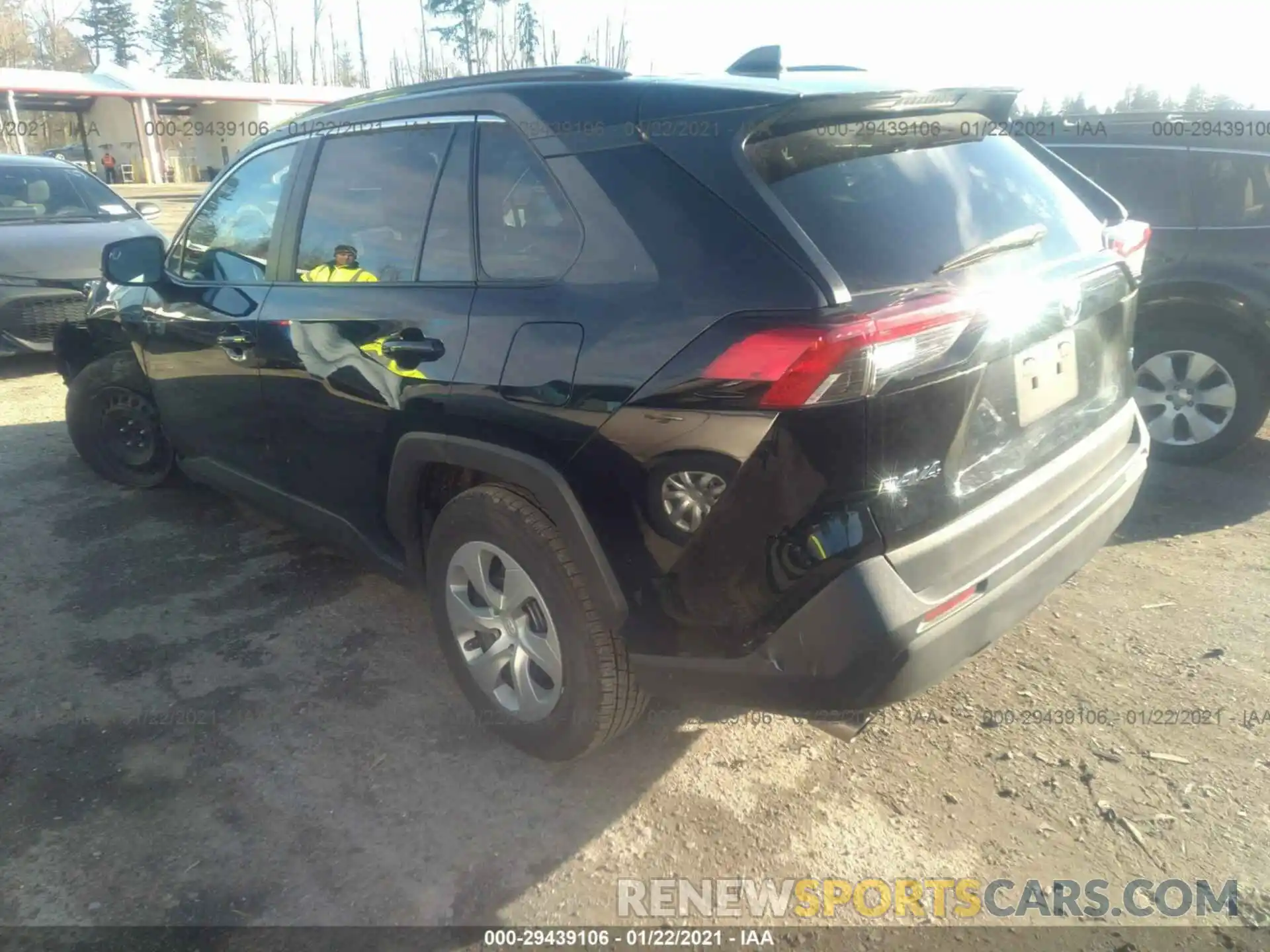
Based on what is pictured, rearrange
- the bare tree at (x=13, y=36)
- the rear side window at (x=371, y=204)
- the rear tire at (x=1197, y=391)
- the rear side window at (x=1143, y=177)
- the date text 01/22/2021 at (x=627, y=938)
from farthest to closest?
the bare tree at (x=13, y=36), the rear side window at (x=1143, y=177), the rear tire at (x=1197, y=391), the rear side window at (x=371, y=204), the date text 01/22/2021 at (x=627, y=938)

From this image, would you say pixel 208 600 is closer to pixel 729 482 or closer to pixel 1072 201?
pixel 729 482

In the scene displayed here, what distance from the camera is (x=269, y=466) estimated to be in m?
3.59

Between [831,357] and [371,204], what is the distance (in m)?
1.82

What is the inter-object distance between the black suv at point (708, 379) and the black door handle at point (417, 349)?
0.01 metres

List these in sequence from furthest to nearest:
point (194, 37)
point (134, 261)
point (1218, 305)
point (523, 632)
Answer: point (194, 37) → point (1218, 305) → point (134, 261) → point (523, 632)

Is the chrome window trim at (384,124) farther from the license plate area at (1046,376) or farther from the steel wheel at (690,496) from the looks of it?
the license plate area at (1046,376)

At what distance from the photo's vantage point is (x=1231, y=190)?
186 inches

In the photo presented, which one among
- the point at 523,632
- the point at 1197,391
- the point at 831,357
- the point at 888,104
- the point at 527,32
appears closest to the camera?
the point at 831,357

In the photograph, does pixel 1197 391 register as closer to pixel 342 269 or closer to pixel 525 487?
pixel 525 487

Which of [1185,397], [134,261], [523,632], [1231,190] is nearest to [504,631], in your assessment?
[523,632]

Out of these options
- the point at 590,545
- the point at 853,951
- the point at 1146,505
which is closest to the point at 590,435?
the point at 590,545

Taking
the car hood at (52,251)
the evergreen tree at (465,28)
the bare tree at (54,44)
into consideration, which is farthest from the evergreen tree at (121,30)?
the car hood at (52,251)

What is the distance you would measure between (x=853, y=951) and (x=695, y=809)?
59 centimetres

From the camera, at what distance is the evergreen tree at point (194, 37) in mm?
55406
